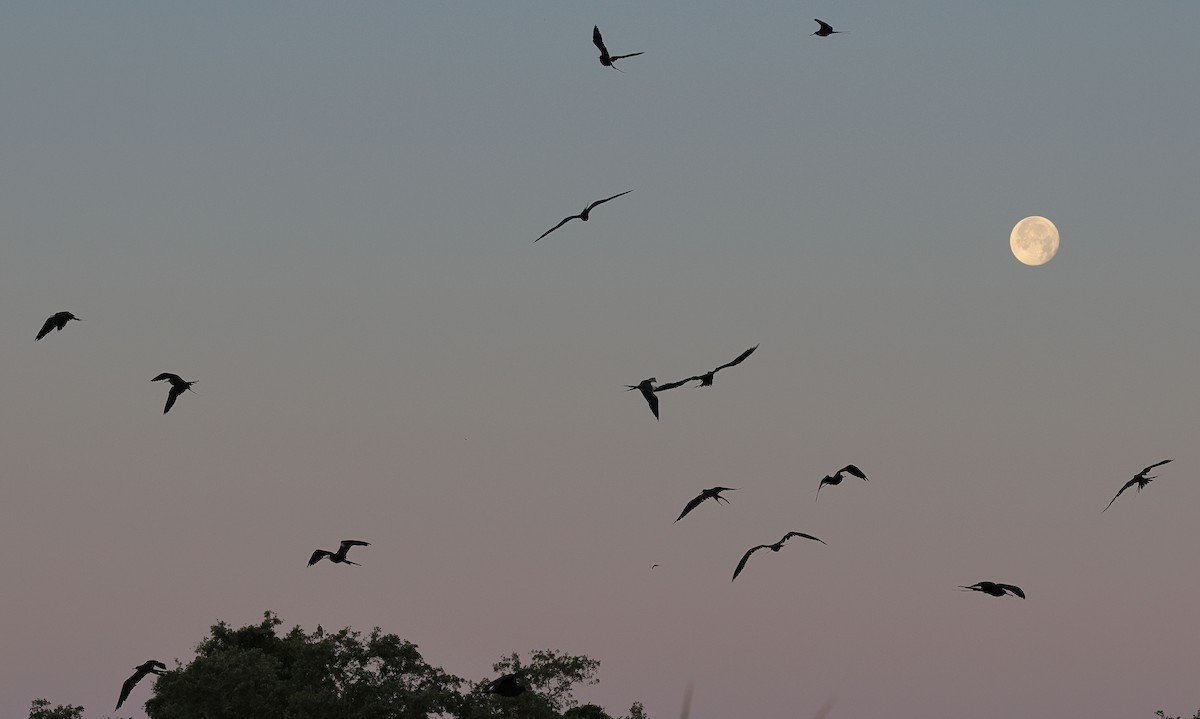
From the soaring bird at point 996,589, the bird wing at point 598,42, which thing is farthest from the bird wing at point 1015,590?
the bird wing at point 598,42

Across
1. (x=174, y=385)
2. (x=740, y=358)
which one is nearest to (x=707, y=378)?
(x=740, y=358)

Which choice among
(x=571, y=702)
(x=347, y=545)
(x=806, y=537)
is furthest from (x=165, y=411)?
(x=571, y=702)

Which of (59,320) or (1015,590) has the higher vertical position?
(59,320)

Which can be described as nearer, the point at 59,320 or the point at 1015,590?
the point at 1015,590

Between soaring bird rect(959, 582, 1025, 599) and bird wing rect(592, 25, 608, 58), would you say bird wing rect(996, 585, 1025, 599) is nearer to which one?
soaring bird rect(959, 582, 1025, 599)

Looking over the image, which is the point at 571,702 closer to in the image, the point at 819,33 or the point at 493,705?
the point at 493,705

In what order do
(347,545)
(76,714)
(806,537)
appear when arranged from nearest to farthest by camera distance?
(806,537), (347,545), (76,714)

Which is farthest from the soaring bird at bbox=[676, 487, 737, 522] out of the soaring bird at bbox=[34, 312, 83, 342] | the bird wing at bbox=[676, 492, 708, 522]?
the soaring bird at bbox=[34, 312, 83, 342]

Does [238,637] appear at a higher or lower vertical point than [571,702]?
higher

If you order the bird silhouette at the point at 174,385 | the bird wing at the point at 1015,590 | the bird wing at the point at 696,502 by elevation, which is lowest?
the bird wing at the point at 1015,590

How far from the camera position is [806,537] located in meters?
29.1

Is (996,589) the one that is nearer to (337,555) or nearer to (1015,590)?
(1015,590)

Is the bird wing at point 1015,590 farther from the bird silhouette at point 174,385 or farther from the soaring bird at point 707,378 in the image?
the bird silhouette at point 174,385

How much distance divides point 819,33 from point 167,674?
38.9 metres
